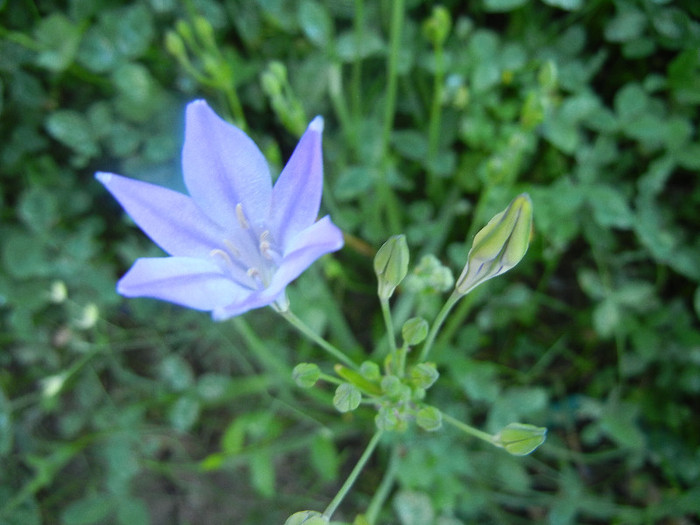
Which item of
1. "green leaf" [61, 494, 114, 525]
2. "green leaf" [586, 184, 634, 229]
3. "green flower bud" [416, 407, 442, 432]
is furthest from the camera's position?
"green leaf" [61, 494, 114, 525]

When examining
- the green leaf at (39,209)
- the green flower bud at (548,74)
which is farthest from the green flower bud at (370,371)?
the green leaf at (39,209)

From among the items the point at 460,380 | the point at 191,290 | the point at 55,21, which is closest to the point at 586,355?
the point at 460,380

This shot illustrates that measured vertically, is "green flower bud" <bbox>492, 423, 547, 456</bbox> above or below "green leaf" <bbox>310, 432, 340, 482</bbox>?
above

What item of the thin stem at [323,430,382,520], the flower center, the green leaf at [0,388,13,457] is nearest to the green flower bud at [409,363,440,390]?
the thin stem at [323,430,382,520]

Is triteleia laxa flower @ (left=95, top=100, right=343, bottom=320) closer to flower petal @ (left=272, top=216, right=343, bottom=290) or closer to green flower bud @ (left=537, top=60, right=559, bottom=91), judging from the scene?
flower petal @ (left=272, top=216, right=343, bottom=290)

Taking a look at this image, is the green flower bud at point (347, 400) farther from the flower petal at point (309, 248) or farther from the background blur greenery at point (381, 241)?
the background blur greenery at point (381, 241)

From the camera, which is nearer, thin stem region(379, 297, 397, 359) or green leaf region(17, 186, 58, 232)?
thin stem region(379, 297, 397, 359)
